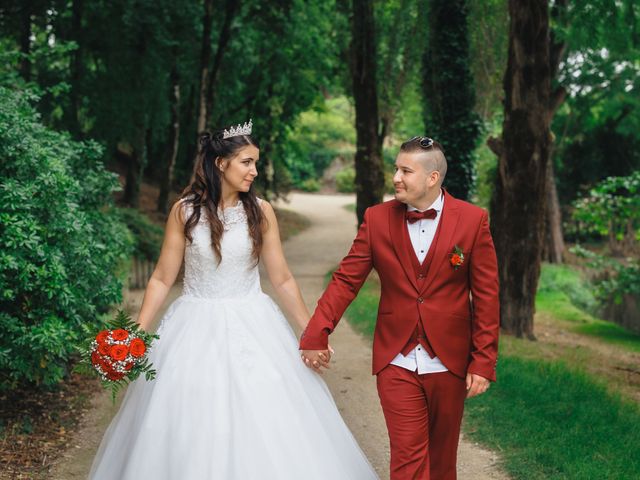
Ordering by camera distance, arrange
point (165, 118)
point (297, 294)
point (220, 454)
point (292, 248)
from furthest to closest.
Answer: point (292, 248), point (165, 118), point (297, 294), point (220, 454)

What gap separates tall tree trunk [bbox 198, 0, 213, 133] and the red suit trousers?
51.2 feet

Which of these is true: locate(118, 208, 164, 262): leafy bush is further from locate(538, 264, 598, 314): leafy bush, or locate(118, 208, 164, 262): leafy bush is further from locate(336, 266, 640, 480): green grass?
locate(538, 264, 598, 314): leafy bush

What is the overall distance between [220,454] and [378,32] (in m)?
17.1

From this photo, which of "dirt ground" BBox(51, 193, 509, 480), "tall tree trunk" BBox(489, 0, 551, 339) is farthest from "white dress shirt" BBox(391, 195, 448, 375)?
"tall tree trunk" BBox(489, 0, 551, 339)

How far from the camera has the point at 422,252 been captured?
4.14m

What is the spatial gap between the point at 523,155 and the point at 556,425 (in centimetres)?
549

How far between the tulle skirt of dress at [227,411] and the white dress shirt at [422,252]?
0.60 m

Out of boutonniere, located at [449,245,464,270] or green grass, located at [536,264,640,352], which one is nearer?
boutonniere, located at [449,245,464,270]

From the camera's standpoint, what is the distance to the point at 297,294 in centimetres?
473

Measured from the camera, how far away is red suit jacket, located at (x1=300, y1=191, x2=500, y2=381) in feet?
13.4

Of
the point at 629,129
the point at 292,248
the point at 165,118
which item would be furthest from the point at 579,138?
the point at 165,118

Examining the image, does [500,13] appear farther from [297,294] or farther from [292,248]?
[297,294]

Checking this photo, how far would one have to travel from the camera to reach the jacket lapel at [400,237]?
412cm

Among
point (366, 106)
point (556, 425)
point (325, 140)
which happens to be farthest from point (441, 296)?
point (325, 140)
